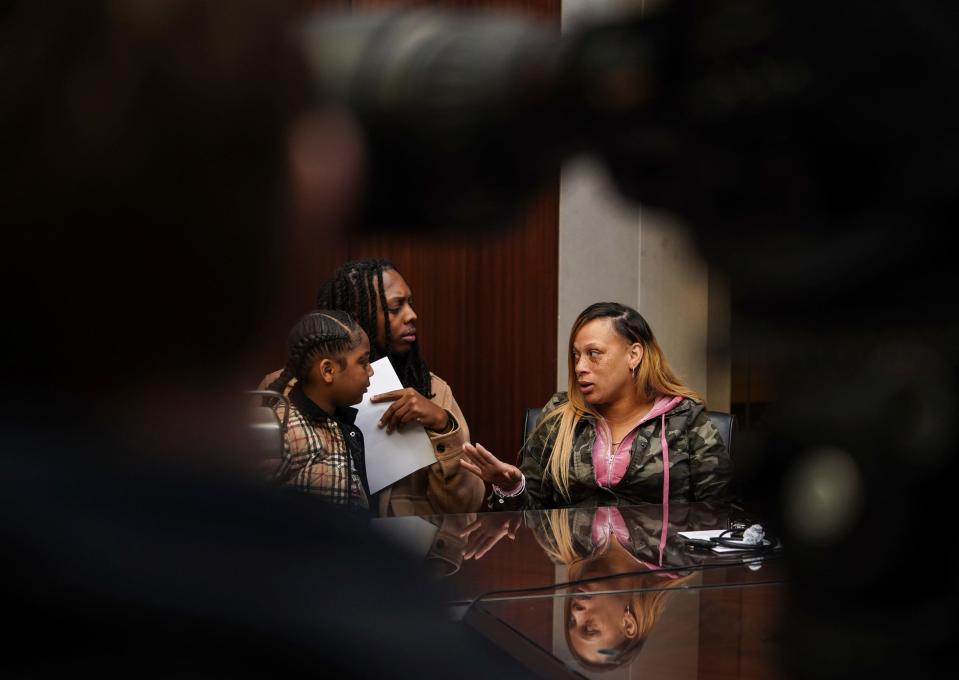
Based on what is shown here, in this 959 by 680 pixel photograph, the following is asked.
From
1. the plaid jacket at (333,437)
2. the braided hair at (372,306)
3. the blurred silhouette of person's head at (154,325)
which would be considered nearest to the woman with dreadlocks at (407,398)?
the braided hair at (372,306)

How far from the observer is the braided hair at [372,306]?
244 cm

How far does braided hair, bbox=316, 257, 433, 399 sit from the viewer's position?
244 centimetres

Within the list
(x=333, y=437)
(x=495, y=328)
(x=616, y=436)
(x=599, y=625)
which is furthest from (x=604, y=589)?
(x=495, y=328)

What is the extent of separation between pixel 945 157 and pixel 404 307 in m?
2.35

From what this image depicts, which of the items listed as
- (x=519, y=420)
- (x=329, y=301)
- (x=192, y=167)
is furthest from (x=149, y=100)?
(x=519, y=420)

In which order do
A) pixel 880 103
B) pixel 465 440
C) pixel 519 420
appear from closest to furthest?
pixel 880 103 < pixel 465 440 < pixel 519 420

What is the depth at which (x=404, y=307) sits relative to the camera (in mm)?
2490

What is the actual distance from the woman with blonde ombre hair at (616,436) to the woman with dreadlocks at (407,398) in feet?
0.20

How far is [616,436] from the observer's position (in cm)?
238

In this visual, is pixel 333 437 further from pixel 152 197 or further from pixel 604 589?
pixel 152 197

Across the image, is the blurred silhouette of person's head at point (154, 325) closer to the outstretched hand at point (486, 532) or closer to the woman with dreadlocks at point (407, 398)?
the outstretched hand at point (486, 532)

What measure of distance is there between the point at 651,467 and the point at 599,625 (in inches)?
45.3

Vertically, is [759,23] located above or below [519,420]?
above

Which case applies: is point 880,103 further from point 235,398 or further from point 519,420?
point 519,420
